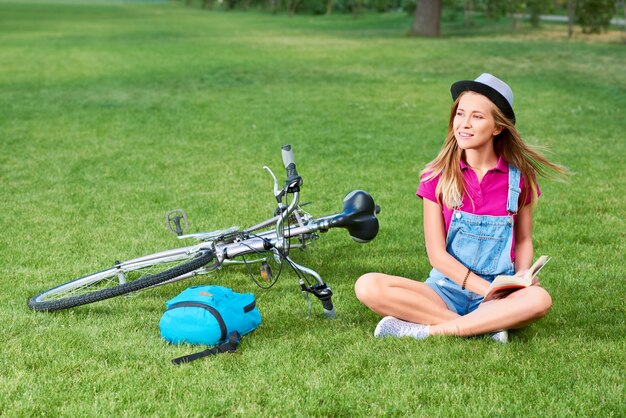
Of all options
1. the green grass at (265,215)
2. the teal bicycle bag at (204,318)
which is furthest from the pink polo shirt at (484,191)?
the teal bicycle bag at (204,318)

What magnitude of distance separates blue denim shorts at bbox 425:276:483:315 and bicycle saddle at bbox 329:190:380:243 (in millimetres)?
432

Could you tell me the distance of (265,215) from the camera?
25.0ft

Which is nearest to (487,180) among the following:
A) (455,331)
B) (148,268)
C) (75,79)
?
(455,331)

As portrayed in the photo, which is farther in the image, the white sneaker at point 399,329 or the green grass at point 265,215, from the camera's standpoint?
the white sneaker at point 399,329

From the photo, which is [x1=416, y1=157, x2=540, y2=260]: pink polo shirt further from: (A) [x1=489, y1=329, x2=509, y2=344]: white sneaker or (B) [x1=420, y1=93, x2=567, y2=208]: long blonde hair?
(A) [x1=489, y1=329, x2=509, y2=344]: white sneaker

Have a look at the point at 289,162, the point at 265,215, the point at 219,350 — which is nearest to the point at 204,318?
the point at 219,350

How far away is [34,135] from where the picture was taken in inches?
470

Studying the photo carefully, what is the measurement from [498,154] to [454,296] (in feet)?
2.61

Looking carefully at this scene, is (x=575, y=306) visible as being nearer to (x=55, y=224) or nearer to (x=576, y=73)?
(x=55, y=224)

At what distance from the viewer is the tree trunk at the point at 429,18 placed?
31906mm

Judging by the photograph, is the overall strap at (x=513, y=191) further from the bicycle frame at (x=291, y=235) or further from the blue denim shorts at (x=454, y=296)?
the bicycle frame at (x=291, y=235)

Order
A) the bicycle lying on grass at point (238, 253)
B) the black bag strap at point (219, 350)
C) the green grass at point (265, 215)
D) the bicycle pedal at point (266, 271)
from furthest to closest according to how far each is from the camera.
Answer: the bicycle pedal at point (266, 271) → the bicycle lying on grass at point (238, 253) → the black bag strap at point (219, 350) → the green grass at point (265, 215)

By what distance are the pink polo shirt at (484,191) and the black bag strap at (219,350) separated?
1211 millimetres

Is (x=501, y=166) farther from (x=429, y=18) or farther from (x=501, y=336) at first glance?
(x=429, y=18)
